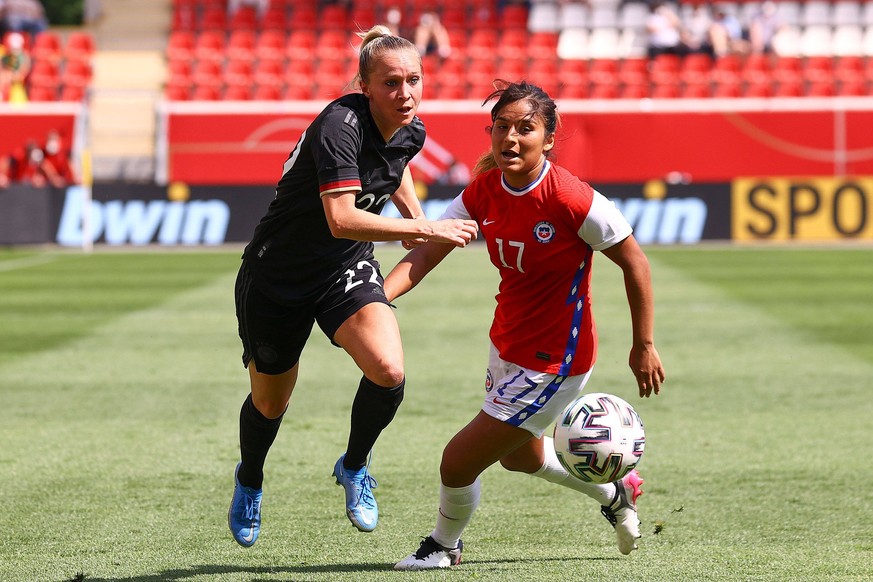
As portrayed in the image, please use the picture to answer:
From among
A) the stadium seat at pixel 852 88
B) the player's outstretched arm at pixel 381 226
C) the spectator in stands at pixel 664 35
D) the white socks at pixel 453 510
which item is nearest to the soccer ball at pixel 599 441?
the white socks at pixel 453 510

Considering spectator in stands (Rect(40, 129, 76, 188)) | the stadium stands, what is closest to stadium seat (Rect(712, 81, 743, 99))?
the stadium stands

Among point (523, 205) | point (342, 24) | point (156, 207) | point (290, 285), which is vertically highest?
point (342, 24)

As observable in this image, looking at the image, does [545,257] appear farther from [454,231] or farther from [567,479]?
[567,479]

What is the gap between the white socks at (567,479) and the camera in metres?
5.19

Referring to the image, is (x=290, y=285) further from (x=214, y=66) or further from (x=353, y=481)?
(x=214, y=66)

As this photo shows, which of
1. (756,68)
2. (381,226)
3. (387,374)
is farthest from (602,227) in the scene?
(756,68)

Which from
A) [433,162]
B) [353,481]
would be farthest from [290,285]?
[433,162]

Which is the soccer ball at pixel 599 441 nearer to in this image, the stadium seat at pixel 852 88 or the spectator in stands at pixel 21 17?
the stadium seat at pixel 852 88

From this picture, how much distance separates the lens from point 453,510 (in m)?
5.02

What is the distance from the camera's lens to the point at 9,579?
15.6 ft

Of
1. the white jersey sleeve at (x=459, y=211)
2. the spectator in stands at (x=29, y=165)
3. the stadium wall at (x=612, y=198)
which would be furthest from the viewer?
the spectator in stands at (x=29, y=165)

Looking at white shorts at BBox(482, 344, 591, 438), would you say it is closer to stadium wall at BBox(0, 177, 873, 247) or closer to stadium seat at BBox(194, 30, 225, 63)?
stadium wall at BBox(0, 177, 873, 247)

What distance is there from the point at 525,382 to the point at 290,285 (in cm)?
108

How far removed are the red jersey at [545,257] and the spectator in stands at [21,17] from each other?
28.5 m
